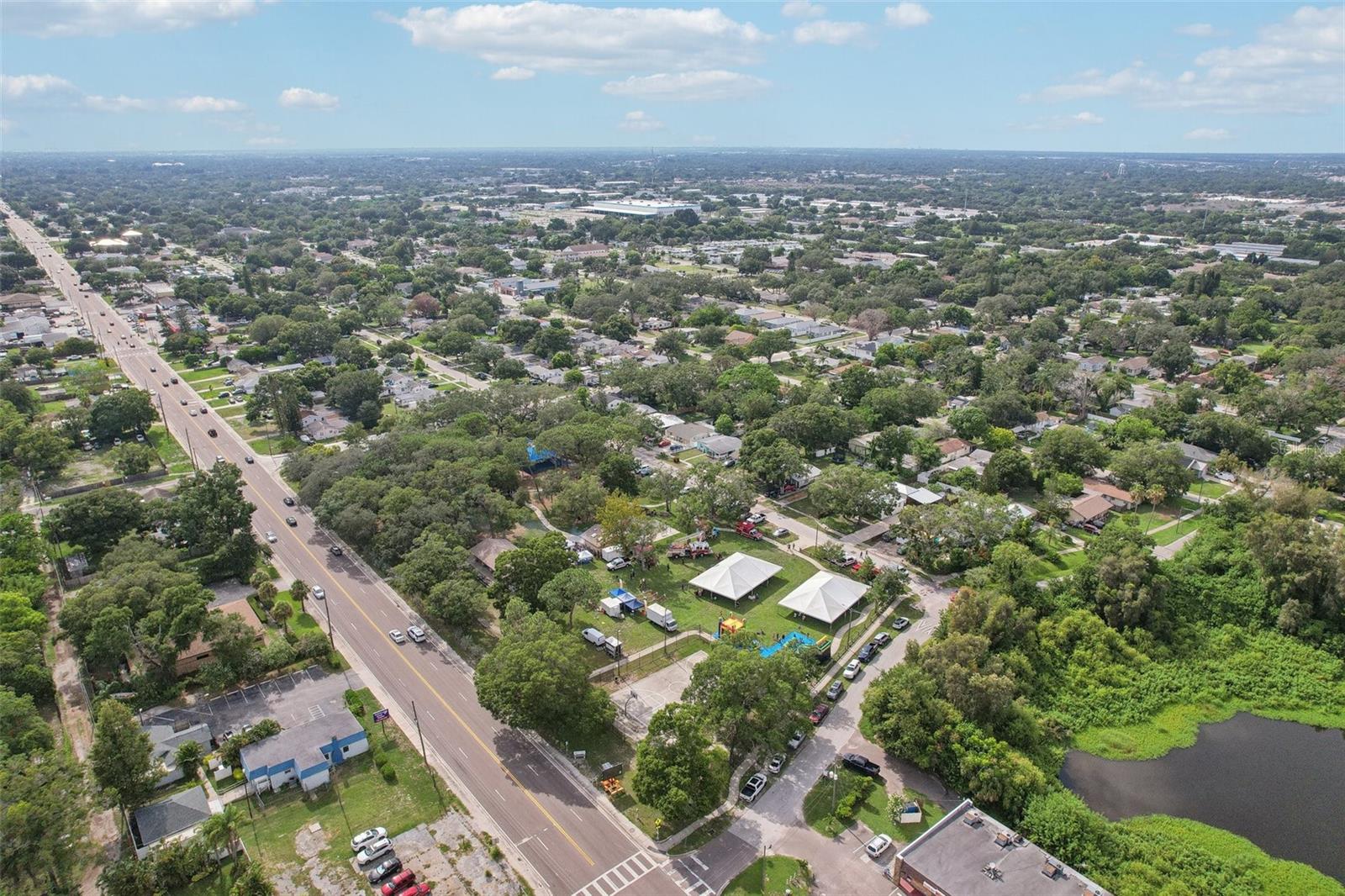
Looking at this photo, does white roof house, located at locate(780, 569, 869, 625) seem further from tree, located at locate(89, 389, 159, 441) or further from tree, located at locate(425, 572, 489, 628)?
tree, located at locate(89, 389, 159, 441)

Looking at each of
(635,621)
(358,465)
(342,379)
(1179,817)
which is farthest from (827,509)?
(342,379)

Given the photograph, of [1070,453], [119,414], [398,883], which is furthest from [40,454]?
[1070,453]

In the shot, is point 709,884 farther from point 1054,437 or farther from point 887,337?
point 887,337

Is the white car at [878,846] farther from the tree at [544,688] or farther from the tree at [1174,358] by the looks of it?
the tree at [1174,358]

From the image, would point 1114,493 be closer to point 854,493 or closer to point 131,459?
point 854,493

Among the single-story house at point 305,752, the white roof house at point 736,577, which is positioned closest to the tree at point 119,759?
the single-story house at point 305,752

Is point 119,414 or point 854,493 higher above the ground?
point 119,414
